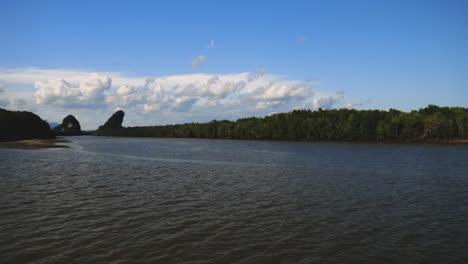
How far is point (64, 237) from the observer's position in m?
14.7

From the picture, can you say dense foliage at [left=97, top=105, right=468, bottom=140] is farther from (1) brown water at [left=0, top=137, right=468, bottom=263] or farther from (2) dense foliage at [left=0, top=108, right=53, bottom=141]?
(1) brown water at [left=0, top=137, right=468, bottom=263]

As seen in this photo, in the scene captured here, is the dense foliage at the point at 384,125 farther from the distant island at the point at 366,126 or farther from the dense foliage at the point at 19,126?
the dense foliage at the point at 19,126

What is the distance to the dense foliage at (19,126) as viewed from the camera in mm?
125644

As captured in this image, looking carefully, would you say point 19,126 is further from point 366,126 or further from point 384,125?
point 384,125

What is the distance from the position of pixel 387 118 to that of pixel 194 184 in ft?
529

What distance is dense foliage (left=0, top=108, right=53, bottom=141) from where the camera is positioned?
126 metres

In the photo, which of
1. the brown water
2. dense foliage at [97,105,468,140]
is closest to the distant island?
dense foliage at [97,105,468,140]

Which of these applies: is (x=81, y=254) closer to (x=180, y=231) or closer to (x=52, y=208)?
(x=180, y=231)

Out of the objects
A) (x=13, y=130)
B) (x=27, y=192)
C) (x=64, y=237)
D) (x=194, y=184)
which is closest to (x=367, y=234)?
(x=64, y=237)

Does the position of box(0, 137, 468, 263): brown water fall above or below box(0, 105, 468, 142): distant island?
below

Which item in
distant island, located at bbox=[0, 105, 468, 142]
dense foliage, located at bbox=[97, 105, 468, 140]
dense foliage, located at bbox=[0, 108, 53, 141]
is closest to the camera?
dense foliage, located at bbox=[0, 108, 53, 141]

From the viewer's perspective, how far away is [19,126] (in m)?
136

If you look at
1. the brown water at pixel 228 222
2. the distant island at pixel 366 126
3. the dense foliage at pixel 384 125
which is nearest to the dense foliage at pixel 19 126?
the distant island at pixel 366 126

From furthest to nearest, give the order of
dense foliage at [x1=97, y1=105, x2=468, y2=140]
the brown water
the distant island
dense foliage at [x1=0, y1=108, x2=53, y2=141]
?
dense foliage at [x1=97, y1=105, x2=468, y2=140], the distant island, dense foliage at [x1=0, y1=108, x2=53, y2=141], the brown water
